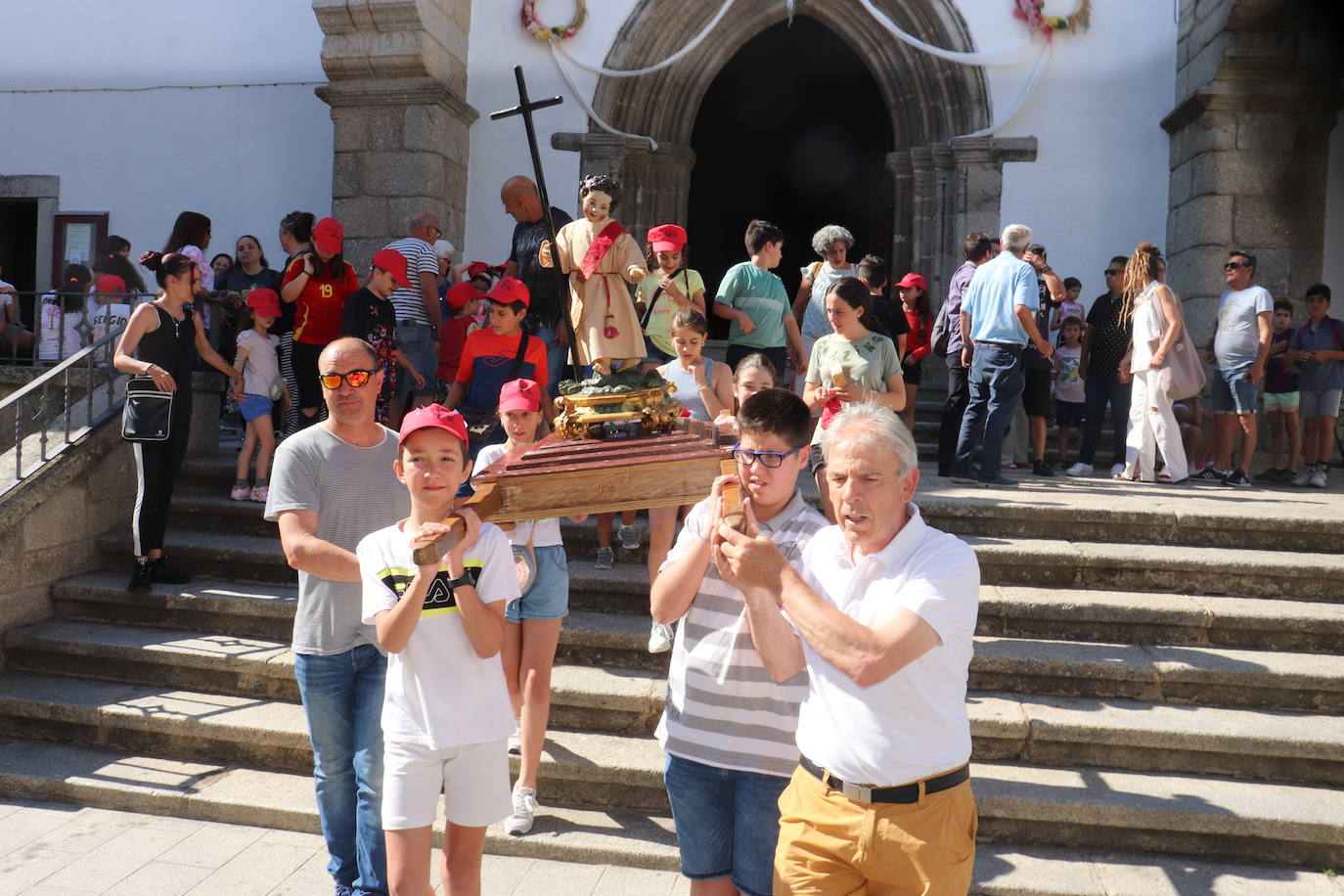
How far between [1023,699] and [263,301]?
4.96 m

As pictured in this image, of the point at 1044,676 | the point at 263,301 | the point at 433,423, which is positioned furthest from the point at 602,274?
the point at 263,301

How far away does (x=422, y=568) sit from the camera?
2.54 m

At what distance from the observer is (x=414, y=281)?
7070 millimetres

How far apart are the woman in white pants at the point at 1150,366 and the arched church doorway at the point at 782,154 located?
7656 mm

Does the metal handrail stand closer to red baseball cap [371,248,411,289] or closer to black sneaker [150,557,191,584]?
black sneaker [150,557,191,584]

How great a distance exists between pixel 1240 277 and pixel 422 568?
7.07 m

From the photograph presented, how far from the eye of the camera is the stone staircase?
3.99 meters

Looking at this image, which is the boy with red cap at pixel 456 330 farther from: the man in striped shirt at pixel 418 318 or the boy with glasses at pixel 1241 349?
the boy with glasses at pixel 1241 349

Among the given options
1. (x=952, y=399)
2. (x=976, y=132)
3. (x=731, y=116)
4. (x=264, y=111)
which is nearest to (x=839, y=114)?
(x=731, y=116)

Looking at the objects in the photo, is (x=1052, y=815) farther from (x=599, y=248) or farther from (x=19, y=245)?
(x=19, y=245)

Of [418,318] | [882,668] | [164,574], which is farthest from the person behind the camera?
[418,318]

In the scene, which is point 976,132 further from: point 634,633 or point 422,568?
point 422,568

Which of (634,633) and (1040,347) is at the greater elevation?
(1040,347)

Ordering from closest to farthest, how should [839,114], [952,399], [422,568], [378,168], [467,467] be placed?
[422,568] → [467,467] → [952,399] → [378,168] → [839,114]
